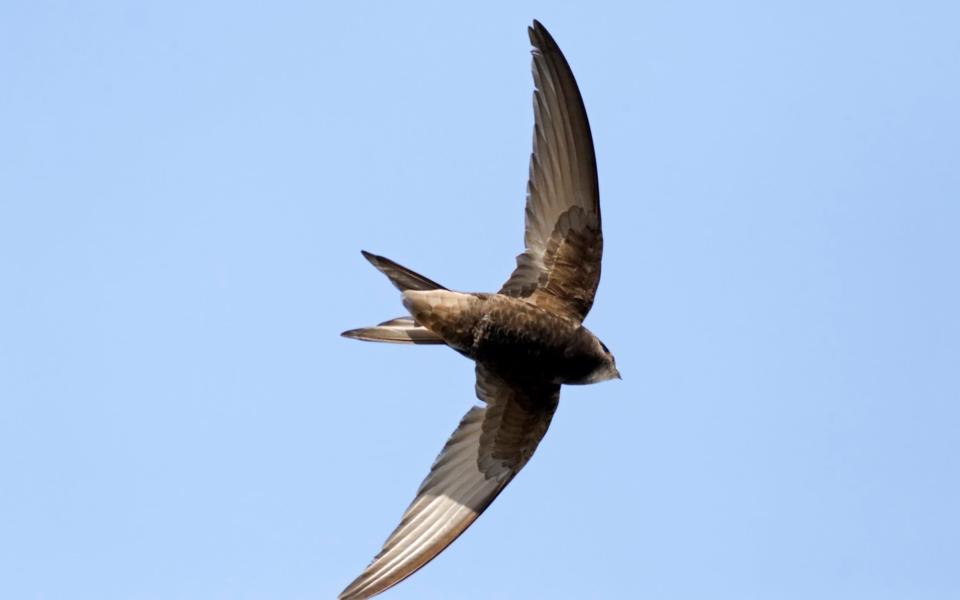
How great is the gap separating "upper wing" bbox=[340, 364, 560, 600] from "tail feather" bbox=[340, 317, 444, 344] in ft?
1.62

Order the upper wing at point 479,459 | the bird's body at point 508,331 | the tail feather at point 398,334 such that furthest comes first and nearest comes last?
the upper wing at point 479,459, the tail feather at point 398,334, the bird's body at point 508,331

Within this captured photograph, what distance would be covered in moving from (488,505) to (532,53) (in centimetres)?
296

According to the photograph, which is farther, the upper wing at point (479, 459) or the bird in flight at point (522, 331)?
the upper wing at point (479, 459)

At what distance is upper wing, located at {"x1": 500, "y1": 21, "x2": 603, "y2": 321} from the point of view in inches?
392

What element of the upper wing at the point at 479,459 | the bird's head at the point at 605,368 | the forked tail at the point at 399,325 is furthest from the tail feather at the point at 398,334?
the bird's head at the point at 605,368

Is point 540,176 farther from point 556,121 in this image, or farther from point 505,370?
point 505,370

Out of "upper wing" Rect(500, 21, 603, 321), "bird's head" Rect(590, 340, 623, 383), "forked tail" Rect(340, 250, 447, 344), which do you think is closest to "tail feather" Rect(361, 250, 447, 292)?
"forked tail" Rect(340, 250, 447, 344)

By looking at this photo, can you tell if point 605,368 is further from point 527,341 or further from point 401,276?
point 401,276

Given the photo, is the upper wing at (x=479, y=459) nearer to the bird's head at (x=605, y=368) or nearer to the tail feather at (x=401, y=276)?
the bird's head at (x=605, y=368)

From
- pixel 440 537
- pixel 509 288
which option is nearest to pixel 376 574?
pixel 440 537

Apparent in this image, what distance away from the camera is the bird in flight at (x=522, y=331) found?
9.91m

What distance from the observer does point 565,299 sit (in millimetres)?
10172

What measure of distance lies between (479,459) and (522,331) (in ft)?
3.45

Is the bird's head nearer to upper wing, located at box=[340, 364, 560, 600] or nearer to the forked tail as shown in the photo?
upper wing, located at box=[340, 364, 560, 600]
